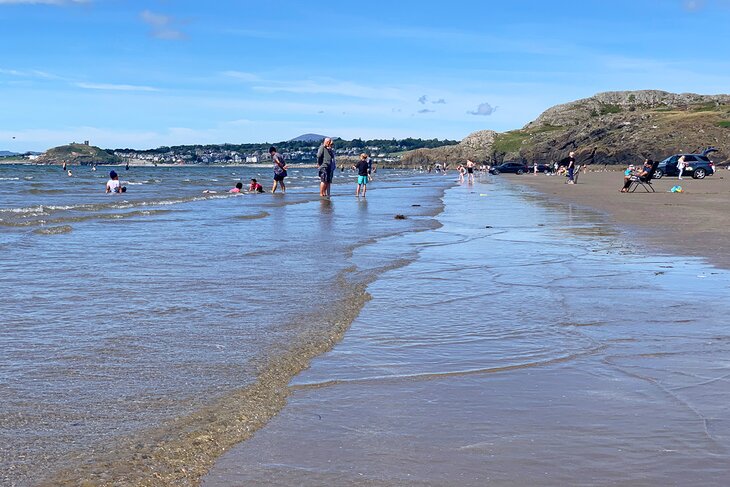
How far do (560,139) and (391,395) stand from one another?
145 metres

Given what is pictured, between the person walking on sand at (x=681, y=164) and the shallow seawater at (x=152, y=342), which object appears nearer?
the shallow seawater at (x=152, y=342)

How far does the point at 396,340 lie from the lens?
5961 millimetres

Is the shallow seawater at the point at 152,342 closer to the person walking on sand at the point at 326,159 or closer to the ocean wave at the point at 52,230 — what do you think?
the ocean wave at the point at 52,230

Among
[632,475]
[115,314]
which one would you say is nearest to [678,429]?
[632,475]

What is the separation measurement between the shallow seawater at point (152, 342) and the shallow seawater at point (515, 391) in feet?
1.05

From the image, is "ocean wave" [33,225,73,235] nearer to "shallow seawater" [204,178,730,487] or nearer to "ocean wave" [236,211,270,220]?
"ocean wave" [236,211,270,220]

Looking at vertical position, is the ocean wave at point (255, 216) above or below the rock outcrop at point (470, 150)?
below

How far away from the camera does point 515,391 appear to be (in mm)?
4590

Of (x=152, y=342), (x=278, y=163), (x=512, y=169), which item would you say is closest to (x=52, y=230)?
(x=152, y=342)

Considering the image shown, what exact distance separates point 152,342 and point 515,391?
2.72 meters

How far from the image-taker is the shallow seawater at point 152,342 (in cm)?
363

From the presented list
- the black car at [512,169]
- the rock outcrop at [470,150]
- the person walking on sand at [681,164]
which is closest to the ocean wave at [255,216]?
the person walking on sand at [681,164]

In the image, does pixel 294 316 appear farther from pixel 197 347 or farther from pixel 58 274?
pixel 58 274

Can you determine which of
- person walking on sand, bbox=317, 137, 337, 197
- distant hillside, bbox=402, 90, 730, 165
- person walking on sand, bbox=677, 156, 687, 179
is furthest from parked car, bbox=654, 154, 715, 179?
distant hillside, bbox=402, 90, 730, 165
